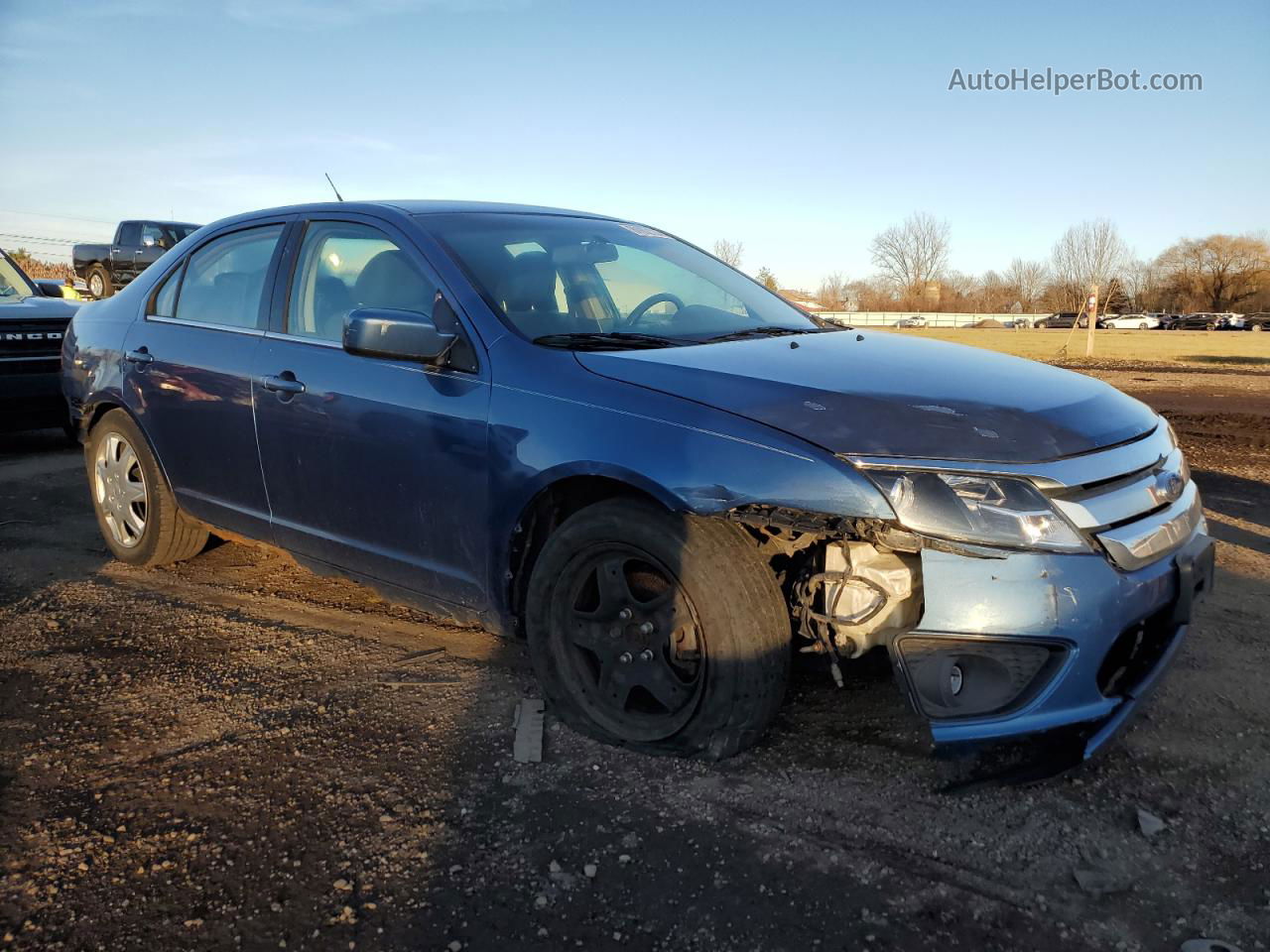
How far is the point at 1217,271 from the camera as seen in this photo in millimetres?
85312

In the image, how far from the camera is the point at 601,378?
2.81 metres

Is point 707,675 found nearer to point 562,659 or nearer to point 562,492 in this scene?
point 562,659

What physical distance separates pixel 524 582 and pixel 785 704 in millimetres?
954

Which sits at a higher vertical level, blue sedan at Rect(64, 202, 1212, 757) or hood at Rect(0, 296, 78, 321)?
hood at Rect(0, 296, 78, 321)

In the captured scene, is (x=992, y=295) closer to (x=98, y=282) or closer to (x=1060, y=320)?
(x=1060, y=320)

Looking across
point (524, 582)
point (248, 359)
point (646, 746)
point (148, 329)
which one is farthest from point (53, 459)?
point (646, 746)

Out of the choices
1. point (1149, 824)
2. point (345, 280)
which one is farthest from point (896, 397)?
point (345, 280)

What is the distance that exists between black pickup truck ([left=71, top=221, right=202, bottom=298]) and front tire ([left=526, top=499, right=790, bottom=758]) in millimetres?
20847

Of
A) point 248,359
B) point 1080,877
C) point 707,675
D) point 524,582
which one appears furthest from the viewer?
point 248,359

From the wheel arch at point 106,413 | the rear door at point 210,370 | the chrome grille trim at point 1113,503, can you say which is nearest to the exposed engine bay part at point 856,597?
the chrome grille trim at point 1113,503

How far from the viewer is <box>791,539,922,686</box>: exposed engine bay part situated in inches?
98.7

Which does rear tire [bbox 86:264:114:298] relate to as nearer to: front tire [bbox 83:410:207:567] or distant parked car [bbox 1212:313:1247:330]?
front tire [bbox 83:410:207:567]

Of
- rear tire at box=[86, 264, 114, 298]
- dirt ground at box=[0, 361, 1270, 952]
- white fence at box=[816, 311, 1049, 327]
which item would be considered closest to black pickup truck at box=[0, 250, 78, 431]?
dirt ground at box=[0, 361, 1270, 952]

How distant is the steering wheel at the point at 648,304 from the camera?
135 inches
